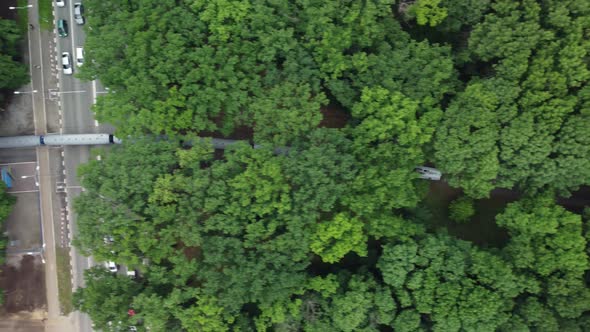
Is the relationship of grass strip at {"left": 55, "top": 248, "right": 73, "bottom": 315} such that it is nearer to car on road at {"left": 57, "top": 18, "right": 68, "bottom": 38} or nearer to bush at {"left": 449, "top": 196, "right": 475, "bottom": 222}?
car on road at {"left": 57, "top": 18, "right": 68, "bottom": 38}

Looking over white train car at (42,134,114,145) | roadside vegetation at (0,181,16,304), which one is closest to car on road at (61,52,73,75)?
white train car at (42,134,114,145)

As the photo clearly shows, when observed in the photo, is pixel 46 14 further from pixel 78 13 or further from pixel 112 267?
pixel 112 267

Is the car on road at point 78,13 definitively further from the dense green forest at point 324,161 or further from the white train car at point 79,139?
the white train car at point 79,139

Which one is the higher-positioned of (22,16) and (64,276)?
(22,16)

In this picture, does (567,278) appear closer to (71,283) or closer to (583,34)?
(583,34)

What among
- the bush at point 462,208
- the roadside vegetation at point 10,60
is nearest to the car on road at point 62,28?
the roadside vegetation at point 10,60

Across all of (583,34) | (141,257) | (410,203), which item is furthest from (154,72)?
(583,34)

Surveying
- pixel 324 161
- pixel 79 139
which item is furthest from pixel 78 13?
pixel 324 161
